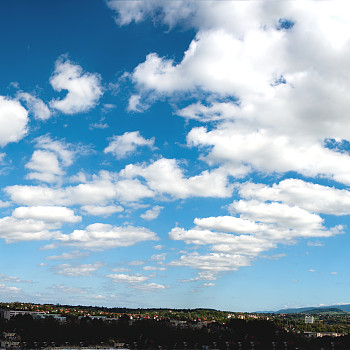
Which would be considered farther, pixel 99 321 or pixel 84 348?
pixel 99 321

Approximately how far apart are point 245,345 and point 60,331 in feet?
219

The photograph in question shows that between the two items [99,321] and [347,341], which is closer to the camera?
[347,341]

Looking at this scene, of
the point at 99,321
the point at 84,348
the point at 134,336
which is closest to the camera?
the point at 84,348

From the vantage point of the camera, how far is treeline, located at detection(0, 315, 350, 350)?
153875 millimetres

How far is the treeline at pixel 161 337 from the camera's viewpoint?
15388 cm

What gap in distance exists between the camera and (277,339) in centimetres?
15800

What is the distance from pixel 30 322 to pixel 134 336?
137 feet

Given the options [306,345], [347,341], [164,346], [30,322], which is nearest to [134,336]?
[164,346]

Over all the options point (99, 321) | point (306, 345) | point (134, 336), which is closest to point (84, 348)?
point (134, 336)

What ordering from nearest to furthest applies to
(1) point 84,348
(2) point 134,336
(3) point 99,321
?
(1) point 84,348 → (2) point 134,336 → (3) point 99,321

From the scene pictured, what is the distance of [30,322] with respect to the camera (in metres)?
172

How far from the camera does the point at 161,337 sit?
6388 inches

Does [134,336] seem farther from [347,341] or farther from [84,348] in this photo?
[347,341]

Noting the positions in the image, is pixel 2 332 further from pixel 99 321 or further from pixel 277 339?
pixel 277 339
